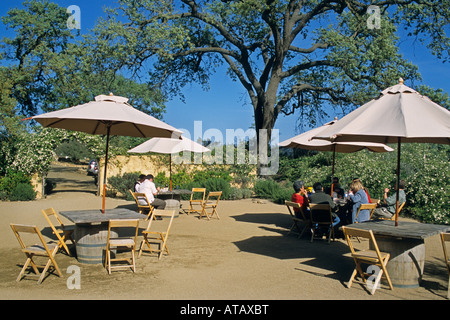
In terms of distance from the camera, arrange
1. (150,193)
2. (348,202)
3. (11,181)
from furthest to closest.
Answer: (11,181), (150,193), (348,202)

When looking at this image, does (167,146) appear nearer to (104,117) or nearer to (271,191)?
(271,191)

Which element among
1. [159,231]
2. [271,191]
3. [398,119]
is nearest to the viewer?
[398,119]

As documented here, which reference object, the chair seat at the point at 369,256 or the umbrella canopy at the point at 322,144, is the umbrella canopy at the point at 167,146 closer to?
the umbrella canopy at the point at 322,144

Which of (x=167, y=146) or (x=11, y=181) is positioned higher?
(x=167, y=146)

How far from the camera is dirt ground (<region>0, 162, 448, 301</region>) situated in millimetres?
5023

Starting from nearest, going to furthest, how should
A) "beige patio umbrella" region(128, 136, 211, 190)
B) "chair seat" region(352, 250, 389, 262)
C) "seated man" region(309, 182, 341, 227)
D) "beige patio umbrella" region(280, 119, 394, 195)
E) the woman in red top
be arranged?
"chair seat" region(352, 250, 389, 262) < "seated man" region(309, 182, 341, 227) < the woman in red top < "beige patio umbrella" region(280, 119, 394, 195) < "beige patio umbrella" region(128, 136, 211, 190)

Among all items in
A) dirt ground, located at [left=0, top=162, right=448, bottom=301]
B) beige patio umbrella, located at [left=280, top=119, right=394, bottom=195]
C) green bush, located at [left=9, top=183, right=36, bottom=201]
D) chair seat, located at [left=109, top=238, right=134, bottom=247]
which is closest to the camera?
dirt ground, located at [left=0, top=162, right=448, bottom=301]

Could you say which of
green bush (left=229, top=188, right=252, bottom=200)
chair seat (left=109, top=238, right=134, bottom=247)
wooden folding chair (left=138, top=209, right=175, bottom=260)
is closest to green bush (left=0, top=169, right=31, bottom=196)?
wooden folding chair (left=138, top=209, right=175, bottom=260)

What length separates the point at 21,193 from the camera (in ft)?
48.9

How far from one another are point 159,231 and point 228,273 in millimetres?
3301

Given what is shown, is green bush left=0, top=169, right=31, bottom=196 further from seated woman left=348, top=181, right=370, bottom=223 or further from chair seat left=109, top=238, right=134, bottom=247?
seated woman left=348, top=181, right=370, bottom=223

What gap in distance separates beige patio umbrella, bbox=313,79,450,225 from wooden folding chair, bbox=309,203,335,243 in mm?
2426

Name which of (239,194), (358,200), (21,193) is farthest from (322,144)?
(21,193)

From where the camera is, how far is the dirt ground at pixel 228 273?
5.02 meters
